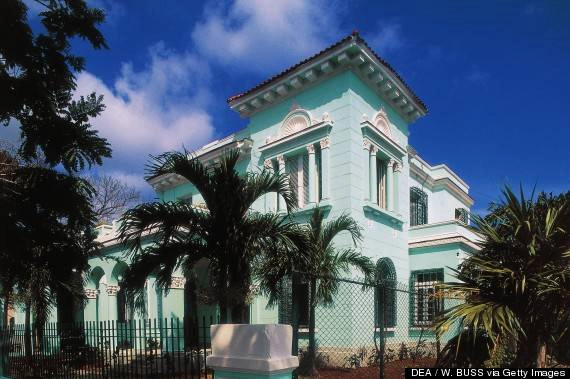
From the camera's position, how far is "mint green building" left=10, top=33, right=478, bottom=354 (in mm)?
13008

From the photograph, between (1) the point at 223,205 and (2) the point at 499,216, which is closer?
(2) the point at 499,216

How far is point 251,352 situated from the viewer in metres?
4.56

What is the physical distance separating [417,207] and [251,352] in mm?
14739

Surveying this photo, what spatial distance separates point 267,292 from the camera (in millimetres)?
7980

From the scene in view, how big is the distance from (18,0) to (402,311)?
466 inches

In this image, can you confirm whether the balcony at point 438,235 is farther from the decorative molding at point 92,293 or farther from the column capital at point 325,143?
the decorative molding at point 92,293

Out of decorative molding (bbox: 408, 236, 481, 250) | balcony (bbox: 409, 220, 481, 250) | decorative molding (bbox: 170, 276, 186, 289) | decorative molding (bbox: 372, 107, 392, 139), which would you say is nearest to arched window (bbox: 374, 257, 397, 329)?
decorative molding (bbox: 408, 236, 481, 250)

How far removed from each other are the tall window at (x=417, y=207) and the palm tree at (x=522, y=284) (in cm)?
1197

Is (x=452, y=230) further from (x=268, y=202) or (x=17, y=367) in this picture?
(x=17, y=367)

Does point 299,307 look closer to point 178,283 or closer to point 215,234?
point 215,234

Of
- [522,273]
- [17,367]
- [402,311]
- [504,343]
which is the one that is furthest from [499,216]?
[17,367]

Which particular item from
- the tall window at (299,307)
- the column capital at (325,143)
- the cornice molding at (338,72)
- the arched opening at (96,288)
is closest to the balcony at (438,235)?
the cornice molding at (338,72)

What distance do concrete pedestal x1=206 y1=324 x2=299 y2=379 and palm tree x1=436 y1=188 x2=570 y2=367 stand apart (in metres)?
1.91

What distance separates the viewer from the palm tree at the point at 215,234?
702cm
